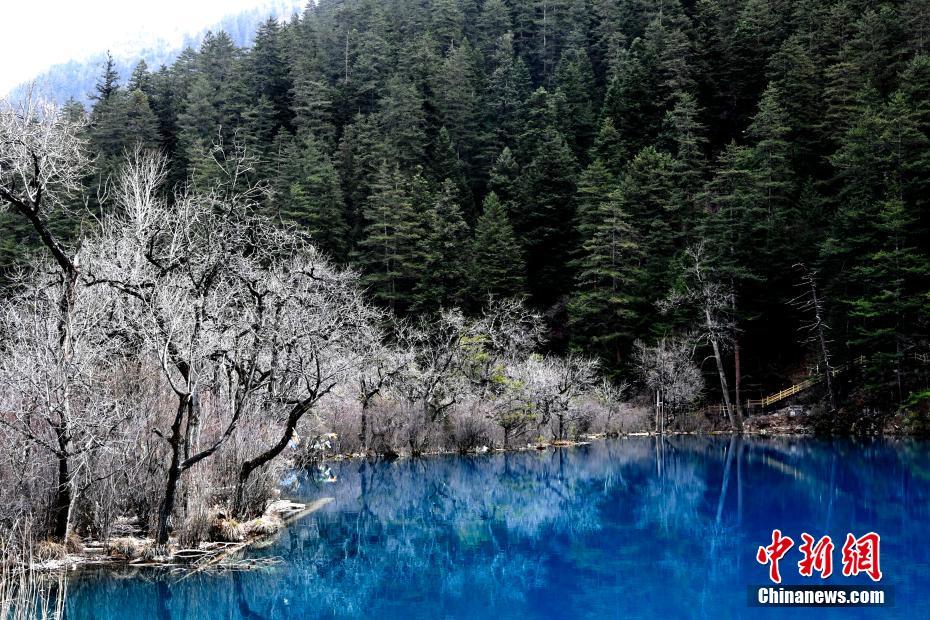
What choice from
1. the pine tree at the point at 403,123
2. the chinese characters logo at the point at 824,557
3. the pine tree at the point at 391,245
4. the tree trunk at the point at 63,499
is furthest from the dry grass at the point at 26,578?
the pine tree at the point at 403,123

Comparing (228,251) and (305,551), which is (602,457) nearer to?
(305,551)

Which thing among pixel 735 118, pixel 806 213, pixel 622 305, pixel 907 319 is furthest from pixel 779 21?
pixel 907 319

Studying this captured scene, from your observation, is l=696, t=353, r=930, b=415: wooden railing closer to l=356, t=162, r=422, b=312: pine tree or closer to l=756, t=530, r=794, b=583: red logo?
l=356, t=162, r=422, b=312: pine tree

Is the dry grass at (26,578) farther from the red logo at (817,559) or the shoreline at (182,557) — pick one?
the red logo at (817,559)

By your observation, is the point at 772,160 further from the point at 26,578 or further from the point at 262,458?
the point at 26,578

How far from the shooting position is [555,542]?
1622cm

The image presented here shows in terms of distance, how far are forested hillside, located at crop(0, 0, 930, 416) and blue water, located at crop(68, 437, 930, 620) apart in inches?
538

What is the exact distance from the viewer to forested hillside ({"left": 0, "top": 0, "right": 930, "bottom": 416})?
1505 inches

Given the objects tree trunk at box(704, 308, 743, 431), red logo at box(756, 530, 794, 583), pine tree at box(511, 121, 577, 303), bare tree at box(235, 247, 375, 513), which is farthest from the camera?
pine tree at box(511, 121, 577, 303)

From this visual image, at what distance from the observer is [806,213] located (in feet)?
140

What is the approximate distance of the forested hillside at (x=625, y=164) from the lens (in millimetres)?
38219

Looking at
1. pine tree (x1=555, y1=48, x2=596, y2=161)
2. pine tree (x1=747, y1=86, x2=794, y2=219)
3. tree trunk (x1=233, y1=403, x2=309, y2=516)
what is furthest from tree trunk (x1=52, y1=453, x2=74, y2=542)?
pine tree (x1=555, y1=48, x2=596, y2=161)

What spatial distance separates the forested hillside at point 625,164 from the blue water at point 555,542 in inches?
538

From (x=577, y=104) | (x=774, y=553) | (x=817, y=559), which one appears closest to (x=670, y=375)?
(x=774, y=553)
